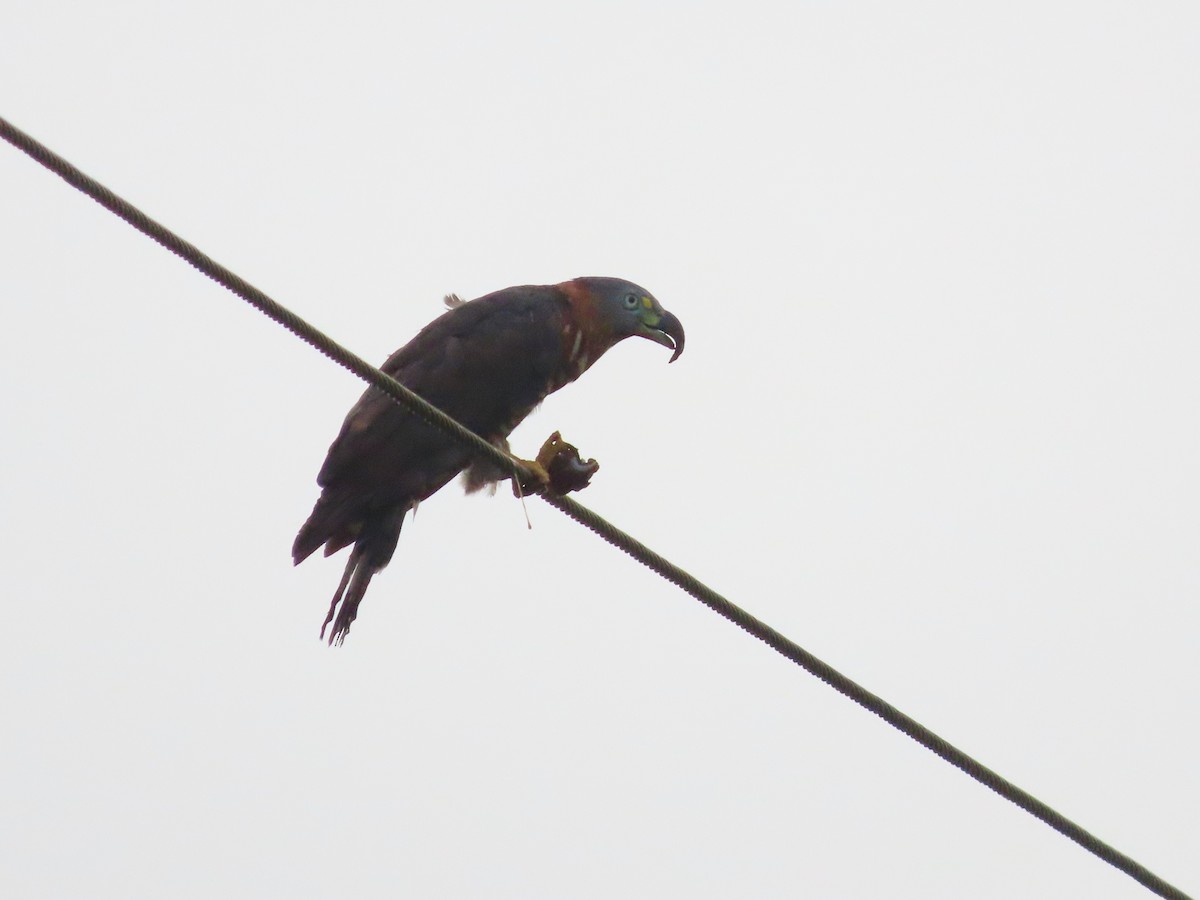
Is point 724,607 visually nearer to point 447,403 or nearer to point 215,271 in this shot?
point 215,271

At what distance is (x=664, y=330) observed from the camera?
7.39 meters

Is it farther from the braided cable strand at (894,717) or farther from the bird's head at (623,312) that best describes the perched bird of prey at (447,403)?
the braided cable strand at (894,717)

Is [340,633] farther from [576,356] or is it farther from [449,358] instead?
[576,356]

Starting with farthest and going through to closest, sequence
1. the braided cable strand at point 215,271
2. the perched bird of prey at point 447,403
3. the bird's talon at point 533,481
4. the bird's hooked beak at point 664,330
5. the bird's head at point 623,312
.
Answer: the bird's hooked beak at point 664,330, the bird's head at point 623,312, the perched bird of prey at point 447,403, the bird's talon at point 533,481, the braided cable strand at point 215,271

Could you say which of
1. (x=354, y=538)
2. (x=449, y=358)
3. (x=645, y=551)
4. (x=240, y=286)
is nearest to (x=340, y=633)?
(x=354, y=538)

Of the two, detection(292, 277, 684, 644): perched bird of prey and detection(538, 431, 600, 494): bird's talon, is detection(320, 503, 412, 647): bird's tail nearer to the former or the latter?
detection(292, 277, 684, 644): perched bird of prey

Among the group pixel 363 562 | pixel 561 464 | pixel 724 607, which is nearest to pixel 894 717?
pixel 724 607

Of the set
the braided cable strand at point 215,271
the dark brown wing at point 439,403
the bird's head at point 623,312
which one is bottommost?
the braided cable strand at point 215,271

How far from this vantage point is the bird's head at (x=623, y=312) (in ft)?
23.2

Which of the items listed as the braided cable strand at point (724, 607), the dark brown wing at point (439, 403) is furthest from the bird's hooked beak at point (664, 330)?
the braided cable strand at point (724, 607)

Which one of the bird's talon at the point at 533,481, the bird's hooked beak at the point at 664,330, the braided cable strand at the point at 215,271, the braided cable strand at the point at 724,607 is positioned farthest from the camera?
the bird's hooked beak at the point at 664,330

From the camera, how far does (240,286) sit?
3.58 metres

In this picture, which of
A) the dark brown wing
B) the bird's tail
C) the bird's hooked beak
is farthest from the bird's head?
the bird's tail

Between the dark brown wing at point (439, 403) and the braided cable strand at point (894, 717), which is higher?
the dark brown wing at point (439, 403)
